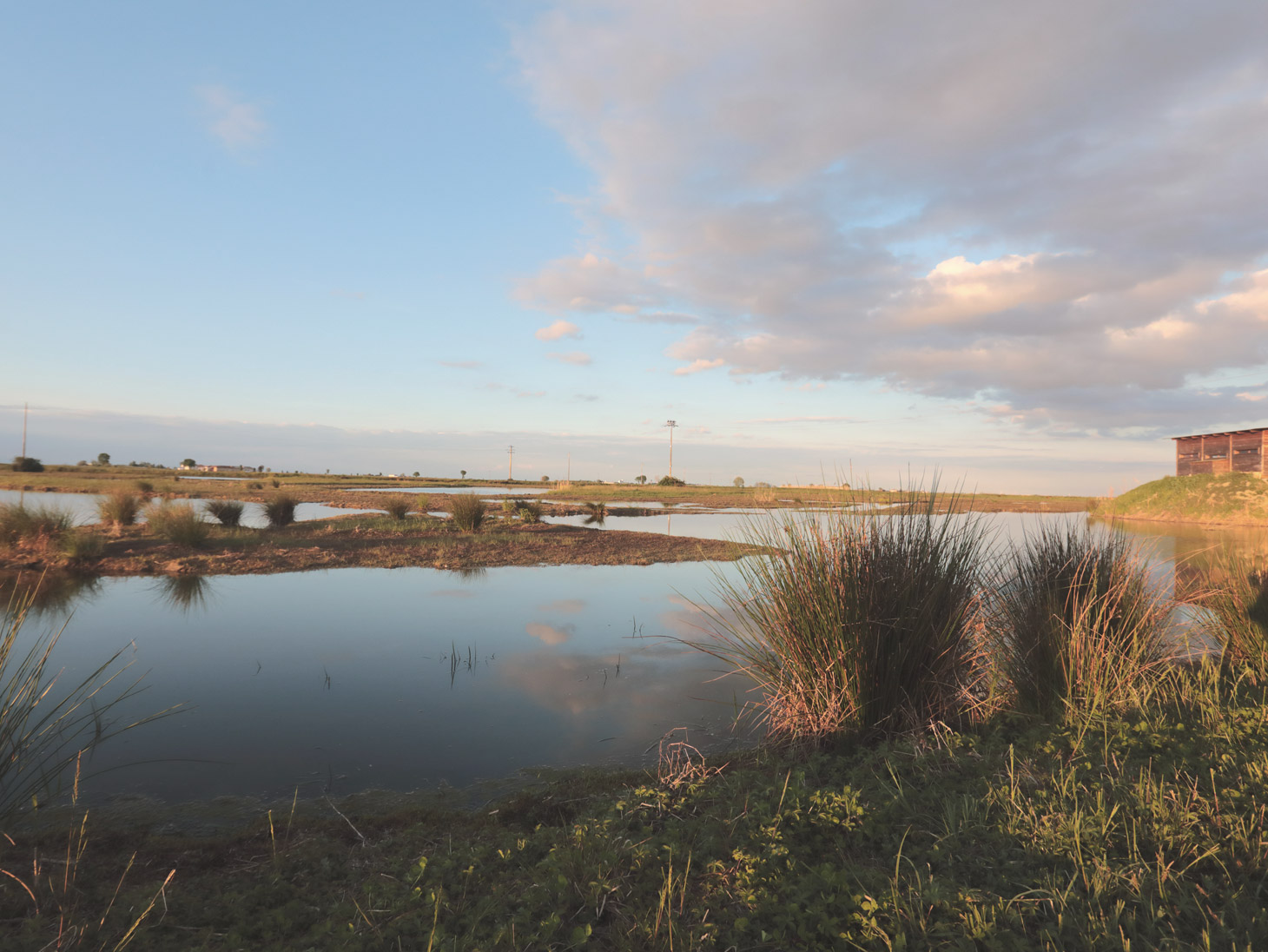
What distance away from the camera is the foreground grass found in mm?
2672

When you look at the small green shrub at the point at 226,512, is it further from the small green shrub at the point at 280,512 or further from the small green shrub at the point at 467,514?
the small green shrub at the point at 467,514

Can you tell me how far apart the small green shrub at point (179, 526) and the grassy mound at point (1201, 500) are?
3521 cm

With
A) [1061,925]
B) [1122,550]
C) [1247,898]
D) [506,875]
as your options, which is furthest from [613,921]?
[1122,550]

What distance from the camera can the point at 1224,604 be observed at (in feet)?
23.4

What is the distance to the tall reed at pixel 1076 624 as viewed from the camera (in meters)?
5.28

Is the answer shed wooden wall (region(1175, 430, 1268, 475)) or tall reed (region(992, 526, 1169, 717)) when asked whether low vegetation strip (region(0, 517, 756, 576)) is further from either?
shed wooden wall (region(1175, 430, 1268, 475))

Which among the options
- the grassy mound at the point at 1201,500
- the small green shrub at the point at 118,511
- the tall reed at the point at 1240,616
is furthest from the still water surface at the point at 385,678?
the grassy mound at the point at 1201,500

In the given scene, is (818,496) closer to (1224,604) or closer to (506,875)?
(506,875)

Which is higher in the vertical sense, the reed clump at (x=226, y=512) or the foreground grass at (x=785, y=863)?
the reed clump at (x=226, y=512)

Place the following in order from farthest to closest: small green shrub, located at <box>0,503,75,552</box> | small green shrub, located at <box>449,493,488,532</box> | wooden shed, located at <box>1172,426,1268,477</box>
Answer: wooden shed, located at <box>1172,426,1268,477</box>, small green shrub, located at <box>449,493,488,532</box>, small green shrub, located at <box>0,503,75,552</box>

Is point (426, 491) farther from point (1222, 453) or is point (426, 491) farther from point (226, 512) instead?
point (1222, 453)

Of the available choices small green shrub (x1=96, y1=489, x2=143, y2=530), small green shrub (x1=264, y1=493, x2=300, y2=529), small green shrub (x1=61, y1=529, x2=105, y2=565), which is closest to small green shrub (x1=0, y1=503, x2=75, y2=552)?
small green shrub (x1=61, y1=529, x2=105, y2=565)

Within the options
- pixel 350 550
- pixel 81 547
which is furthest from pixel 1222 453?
pixel 81 547

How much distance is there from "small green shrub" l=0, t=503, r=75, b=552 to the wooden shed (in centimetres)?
4837
